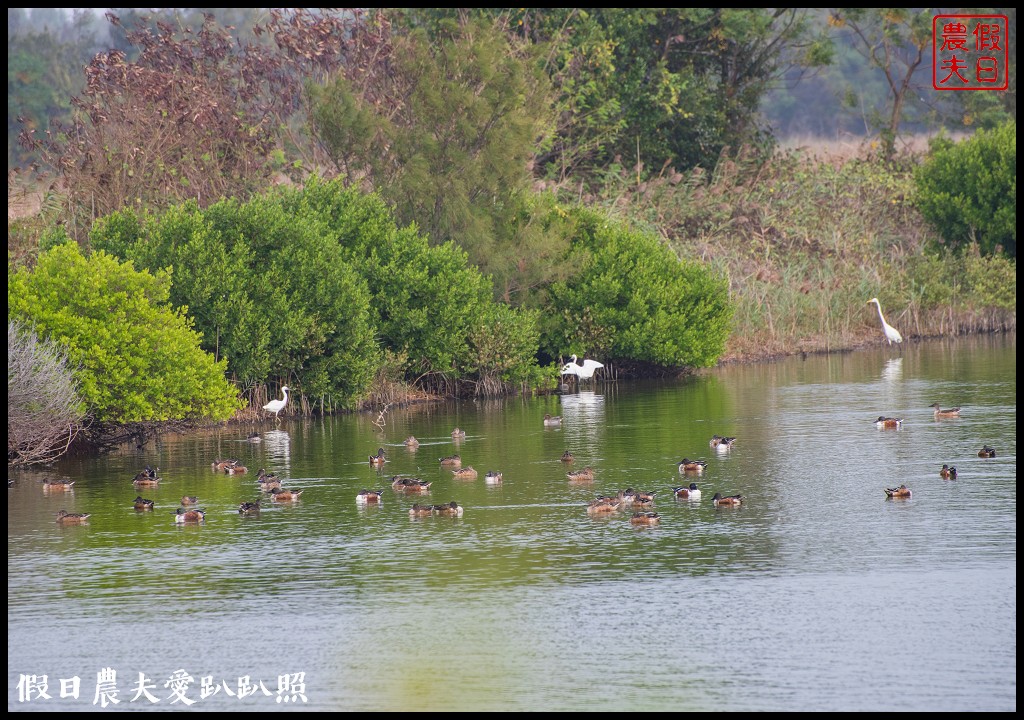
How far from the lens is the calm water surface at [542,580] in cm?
1302

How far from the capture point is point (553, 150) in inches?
1999

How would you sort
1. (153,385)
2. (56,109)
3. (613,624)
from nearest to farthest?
(613,624), (153,385), (56,109)

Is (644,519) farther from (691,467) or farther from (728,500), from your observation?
(691,467)

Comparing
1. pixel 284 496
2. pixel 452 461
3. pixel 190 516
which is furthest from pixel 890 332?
pixel 190 516

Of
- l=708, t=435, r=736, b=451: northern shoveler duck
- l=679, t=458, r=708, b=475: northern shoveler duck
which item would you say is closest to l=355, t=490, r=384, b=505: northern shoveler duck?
l=679, t=458, r=708, b=475: northern shoveler duck

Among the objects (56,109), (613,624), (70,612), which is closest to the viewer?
(613,624)

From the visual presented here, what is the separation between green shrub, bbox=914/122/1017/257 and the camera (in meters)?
48.8

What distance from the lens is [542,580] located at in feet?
54.0

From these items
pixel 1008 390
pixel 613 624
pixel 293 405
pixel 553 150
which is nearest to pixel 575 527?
pixel 613 624

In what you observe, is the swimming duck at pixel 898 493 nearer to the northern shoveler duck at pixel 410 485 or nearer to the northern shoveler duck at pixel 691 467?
the northern shoveler duck at pixel 691 467

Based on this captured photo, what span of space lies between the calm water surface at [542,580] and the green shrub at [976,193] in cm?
2269

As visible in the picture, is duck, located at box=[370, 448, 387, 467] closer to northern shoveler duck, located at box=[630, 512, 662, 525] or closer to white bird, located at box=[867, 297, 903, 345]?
northern shoveler duck, located at box=[630, 512, 662, 525]

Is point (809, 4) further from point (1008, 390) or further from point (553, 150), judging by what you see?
point (1008, 390)

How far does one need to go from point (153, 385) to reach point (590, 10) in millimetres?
28400
